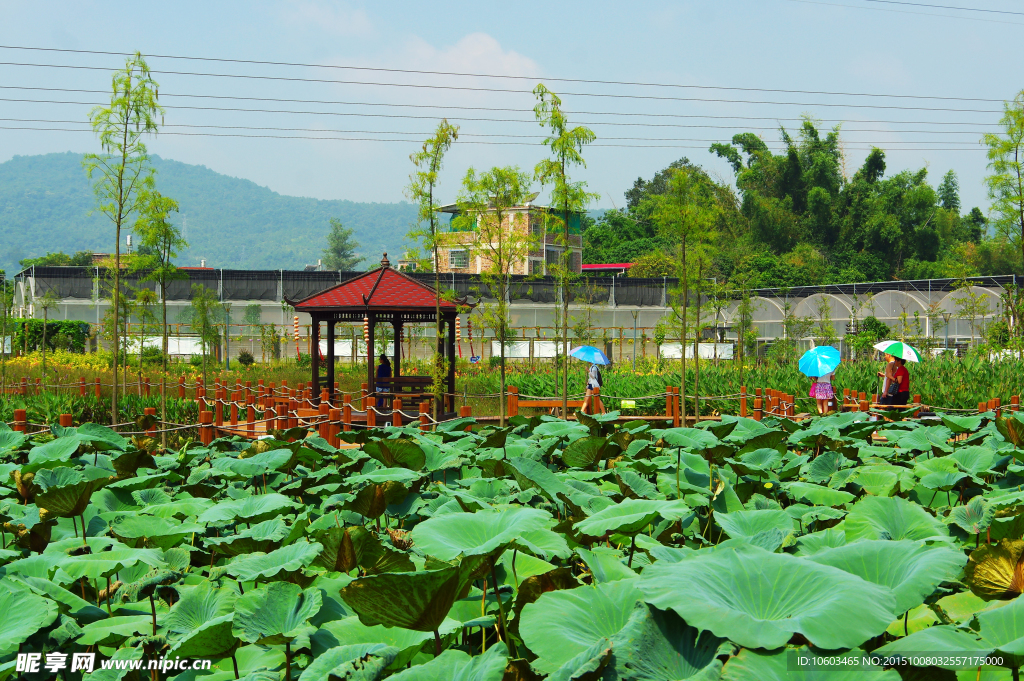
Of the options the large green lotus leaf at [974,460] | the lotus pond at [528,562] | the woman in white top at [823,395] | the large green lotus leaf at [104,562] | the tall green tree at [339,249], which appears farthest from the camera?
the tall green tree at [339,249]

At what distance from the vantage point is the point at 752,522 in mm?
2248

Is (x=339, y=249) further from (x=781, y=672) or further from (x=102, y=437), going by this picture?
(x=781, y=672)

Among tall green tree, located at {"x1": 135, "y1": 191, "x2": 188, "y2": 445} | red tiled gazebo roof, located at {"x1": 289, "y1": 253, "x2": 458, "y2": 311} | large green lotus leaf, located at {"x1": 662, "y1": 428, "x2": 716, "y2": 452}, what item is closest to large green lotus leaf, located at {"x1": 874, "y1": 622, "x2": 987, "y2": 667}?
large green lotus leaf, located at {"x1": 662, "y1": 428, "x2": 716, "y2": 452}

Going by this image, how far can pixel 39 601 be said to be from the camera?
1742 mm

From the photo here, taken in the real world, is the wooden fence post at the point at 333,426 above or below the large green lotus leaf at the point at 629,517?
below

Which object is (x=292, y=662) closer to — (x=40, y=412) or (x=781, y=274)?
(x=40, y=412)

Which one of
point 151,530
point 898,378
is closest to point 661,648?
point 151,530

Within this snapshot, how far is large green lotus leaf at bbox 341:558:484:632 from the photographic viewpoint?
54.2 inches

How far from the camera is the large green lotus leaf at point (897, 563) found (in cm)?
148

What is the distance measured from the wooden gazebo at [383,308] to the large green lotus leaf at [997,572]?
1101cm

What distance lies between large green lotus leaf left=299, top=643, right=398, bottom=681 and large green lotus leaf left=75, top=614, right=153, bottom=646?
24.4 inches

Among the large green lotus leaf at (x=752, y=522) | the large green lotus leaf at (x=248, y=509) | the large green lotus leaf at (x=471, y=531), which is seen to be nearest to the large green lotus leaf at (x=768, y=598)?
the large green lotus leaf at (x=471, y=531)

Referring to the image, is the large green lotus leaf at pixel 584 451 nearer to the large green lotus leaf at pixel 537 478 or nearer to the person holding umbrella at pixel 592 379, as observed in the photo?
the large green lotus leaf at pixel 537 478

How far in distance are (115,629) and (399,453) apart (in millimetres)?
1565
